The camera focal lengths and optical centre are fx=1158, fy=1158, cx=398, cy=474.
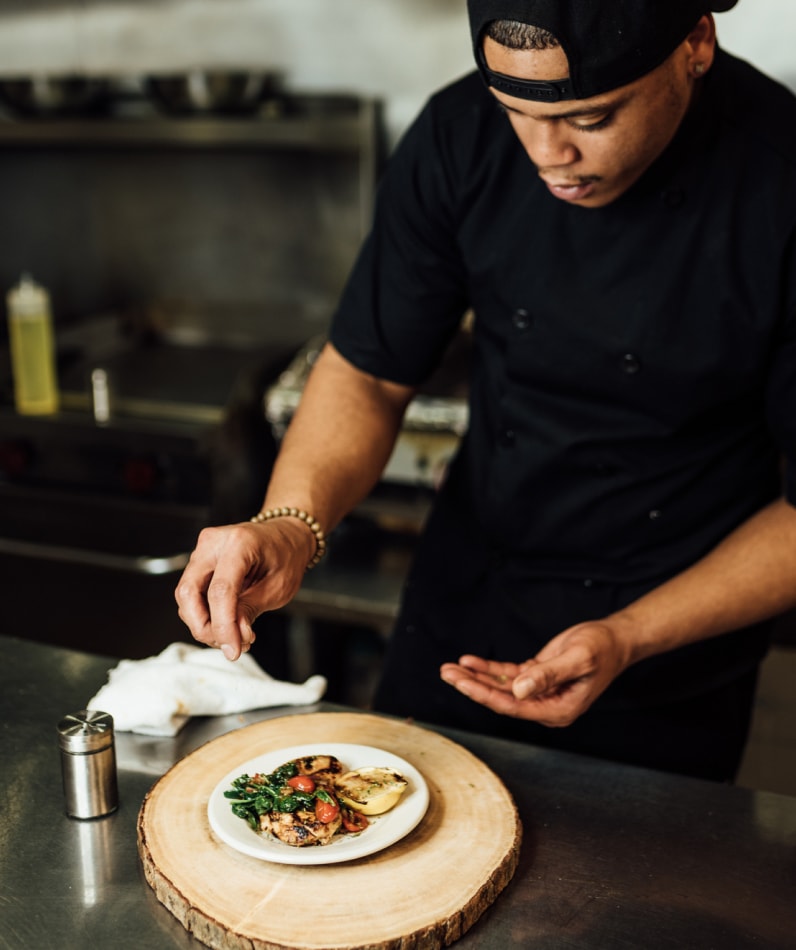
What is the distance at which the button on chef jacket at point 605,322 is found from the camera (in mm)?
1574

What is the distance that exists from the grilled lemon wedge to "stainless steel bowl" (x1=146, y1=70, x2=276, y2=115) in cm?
244

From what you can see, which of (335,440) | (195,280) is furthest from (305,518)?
(195,280)

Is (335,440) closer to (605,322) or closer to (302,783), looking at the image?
(605,322)

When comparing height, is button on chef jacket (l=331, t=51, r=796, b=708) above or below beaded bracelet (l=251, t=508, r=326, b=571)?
above

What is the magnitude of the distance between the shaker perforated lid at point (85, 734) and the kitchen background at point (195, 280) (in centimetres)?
155

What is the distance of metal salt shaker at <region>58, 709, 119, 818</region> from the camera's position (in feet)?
4.17

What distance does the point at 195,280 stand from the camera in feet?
12.1

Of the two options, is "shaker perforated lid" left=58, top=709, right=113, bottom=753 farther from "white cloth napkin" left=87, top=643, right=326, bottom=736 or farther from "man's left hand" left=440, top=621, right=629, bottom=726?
"man's left hand" left=440, top=621, right=629, bottom=726

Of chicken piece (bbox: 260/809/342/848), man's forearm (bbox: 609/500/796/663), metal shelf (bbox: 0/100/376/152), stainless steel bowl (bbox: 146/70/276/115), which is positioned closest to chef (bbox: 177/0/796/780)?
man's forearm (bbox: 609/500/796/663)

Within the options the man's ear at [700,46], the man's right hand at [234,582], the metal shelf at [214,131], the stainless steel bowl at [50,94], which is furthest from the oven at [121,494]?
the man's ear at [700,46]

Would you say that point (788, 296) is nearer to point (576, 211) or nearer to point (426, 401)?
point (576, 211)

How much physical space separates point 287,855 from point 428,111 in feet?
3.67

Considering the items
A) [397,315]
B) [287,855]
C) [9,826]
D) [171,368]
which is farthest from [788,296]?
[171,368]

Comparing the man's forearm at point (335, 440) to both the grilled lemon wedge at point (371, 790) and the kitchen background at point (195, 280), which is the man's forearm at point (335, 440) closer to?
the grilled lemon wedge at point (371, 790)
